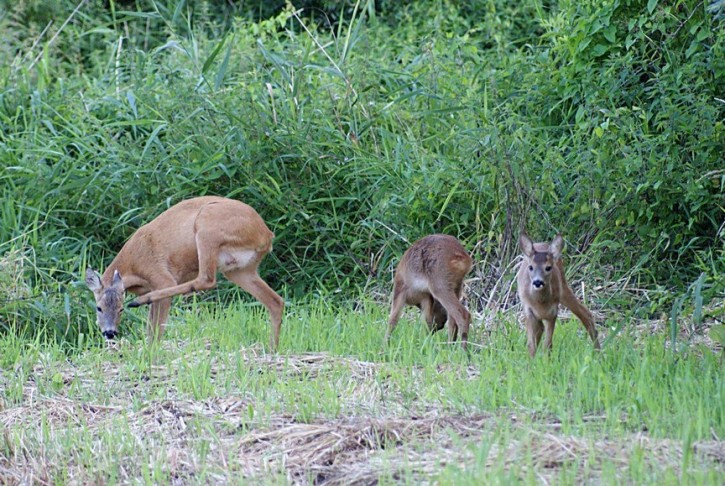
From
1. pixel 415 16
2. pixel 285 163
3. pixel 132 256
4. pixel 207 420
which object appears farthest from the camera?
pixel 415 16

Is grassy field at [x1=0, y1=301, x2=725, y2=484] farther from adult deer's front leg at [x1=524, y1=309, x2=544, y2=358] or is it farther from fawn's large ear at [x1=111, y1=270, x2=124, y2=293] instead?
fawn's large ear at [x1=111, y1=270, x2=124, y2=293]

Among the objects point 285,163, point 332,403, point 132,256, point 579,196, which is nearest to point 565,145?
point 579,196

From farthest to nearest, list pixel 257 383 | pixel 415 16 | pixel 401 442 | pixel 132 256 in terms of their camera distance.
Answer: pixel 415 16
pixel 132 256
pixel 257 383
pixel 401 442

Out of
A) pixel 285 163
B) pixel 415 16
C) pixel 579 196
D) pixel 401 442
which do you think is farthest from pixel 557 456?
pixel 415 16

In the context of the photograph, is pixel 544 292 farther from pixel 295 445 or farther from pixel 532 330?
pixel 295 445

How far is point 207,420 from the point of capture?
20.3ft

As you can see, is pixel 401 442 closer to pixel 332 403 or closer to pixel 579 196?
pixel 332 403

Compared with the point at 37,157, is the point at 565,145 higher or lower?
higher

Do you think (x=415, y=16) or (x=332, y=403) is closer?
(x=332, y=403)

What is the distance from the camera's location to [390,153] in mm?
10531

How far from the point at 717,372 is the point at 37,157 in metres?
6.60

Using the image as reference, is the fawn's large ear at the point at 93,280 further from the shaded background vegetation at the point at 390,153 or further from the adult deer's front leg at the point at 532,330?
the adult deer's front leg at the point at 532,330

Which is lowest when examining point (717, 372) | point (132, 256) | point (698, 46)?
point (132, 256)

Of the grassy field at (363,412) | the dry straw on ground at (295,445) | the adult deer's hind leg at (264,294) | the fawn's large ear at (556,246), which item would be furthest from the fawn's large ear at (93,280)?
the fawn's large ear at (556,246)
